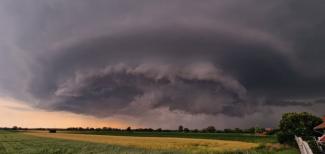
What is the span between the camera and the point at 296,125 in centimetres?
6297

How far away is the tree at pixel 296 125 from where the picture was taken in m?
59.1

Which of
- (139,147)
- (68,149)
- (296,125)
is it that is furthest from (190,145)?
(68,149)

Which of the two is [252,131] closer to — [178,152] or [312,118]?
[312,118]

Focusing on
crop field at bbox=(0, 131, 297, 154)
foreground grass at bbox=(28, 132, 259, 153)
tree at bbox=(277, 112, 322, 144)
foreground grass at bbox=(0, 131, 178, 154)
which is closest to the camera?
foreground grass at bbox=(0, 131, 178, 154)

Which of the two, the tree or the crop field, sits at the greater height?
the tree

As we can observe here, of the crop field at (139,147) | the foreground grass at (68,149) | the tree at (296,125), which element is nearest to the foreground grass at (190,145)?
the crop field at (139,147)

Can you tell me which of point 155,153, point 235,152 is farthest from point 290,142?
point 155,153

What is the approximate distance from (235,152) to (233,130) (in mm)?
160438

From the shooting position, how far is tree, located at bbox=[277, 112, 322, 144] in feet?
194

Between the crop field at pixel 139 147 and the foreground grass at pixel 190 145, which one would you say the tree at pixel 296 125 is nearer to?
the crop field at pixel 139 147

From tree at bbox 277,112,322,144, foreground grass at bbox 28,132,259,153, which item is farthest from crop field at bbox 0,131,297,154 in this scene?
tree at bbox 277,112,322,144

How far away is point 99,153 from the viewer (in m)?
41.2

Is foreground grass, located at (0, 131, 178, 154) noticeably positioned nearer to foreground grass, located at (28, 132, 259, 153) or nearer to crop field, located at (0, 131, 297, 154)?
crop field, located at (0, 131, 297, 154)

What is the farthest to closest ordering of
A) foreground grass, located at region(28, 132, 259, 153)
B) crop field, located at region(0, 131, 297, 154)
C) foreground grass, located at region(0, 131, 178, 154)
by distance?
foreground grass, located at region(28, 132, 259, 153) < crop field, located at region(0, 131, 297, 154) < foreground grass, located at region(0, 131, 178, 154)
